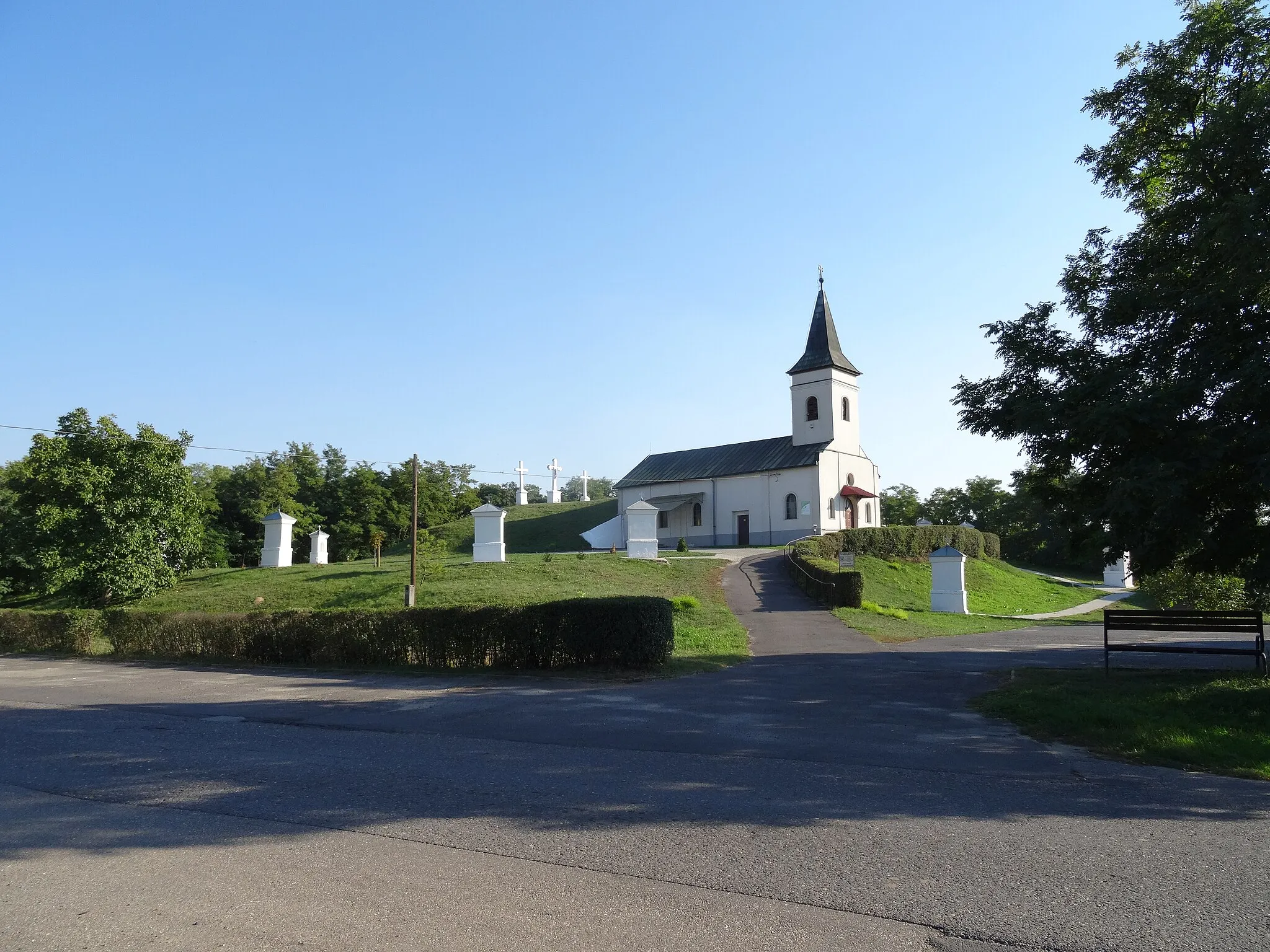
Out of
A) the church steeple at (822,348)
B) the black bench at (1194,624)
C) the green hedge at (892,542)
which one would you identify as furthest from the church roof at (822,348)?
the black bench at (1194,624)

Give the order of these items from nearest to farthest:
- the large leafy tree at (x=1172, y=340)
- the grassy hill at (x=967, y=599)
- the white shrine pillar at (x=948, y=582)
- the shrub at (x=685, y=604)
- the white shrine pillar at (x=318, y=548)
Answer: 1. the large leafy tree at (x=1172, y=340)
2. the grassy hill at (x=967, y=599)
3. the shrub at (x=685, y=604)
4. the white shrine pillar at (x=948, y=582)
5. the white shrine pillar at (x=318, y=548)

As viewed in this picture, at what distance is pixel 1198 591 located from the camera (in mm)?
19719

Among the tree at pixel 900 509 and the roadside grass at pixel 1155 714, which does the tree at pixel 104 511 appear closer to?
the roadside grass at pixel 1155 714

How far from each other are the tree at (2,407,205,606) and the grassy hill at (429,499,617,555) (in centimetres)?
2218

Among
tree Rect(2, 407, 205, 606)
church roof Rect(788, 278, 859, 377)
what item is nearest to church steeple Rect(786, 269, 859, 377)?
church roof Rect(788, 278, 859, 377)

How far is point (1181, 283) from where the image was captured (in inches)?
489

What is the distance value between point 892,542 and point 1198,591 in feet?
75.0

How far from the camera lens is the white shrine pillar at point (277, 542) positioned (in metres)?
38.8

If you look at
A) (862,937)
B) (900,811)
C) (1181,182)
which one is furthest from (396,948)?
(1181,182)

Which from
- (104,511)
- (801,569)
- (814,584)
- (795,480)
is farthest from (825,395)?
(104,511)

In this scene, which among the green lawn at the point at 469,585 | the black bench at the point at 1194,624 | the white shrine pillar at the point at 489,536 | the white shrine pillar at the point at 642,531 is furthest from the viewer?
the white shrine pillar at the point at 642,531

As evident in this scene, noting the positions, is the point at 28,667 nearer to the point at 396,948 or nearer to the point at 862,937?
the point at 396,948

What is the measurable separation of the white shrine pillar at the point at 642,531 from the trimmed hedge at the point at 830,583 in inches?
278

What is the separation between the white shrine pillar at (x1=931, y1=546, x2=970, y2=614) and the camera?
98.3ft
